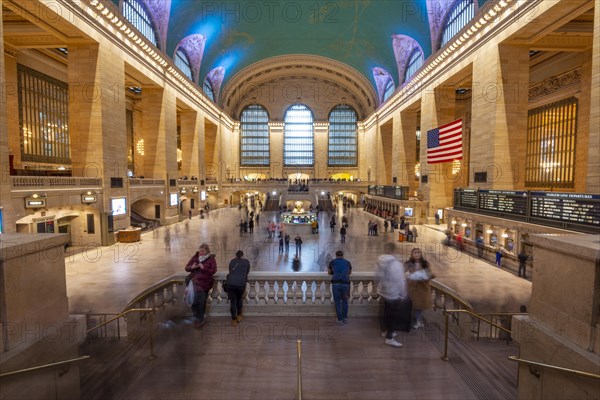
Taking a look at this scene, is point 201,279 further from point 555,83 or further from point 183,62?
point 183,62

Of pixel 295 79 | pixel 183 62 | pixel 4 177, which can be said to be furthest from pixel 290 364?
pixel 295 79

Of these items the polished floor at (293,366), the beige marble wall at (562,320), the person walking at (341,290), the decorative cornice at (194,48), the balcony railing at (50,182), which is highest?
the decorative cornice at (194,48)

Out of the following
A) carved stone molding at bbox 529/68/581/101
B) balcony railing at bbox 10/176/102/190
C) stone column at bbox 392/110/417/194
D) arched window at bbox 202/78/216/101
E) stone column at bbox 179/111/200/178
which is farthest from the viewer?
arched window at bbox 202/78/216/101

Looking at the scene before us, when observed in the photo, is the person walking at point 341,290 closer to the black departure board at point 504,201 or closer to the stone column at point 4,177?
the black departure board at point 504,201

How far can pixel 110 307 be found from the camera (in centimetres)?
761

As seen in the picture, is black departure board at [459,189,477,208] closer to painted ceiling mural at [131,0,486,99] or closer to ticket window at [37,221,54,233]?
painted ceiling mural at [131,0,486,99]

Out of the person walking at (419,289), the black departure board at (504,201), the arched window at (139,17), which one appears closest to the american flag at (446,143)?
the black departure board at (504,201)

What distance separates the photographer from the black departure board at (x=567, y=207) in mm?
8680

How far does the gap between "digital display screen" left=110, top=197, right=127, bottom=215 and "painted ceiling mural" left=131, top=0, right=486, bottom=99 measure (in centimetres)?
1325

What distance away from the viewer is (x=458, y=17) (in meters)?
20.8

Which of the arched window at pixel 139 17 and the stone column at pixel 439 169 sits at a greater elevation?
the arched window at pixel 139 17

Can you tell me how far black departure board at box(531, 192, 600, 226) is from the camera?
8.68 m

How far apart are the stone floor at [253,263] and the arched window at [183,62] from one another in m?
16.5

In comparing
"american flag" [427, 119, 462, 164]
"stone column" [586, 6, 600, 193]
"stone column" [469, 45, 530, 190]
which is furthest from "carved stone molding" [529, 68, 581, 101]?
"stone column" [586, 6, 600, 193]
